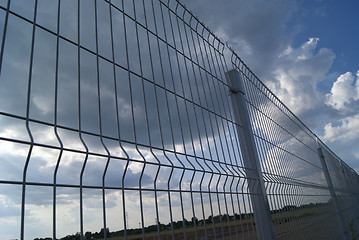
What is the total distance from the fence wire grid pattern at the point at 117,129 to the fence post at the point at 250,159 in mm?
29

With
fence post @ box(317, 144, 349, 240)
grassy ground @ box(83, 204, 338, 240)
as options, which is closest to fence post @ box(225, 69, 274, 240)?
grassy ground @ box(83, 204, 338, 240)

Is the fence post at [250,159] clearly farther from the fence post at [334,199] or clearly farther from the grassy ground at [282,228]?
the fence post at [334,199]

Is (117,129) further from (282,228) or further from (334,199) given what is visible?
(334,199)

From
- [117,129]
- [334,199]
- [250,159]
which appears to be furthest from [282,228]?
[334,199]

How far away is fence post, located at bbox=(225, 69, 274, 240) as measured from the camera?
350cm

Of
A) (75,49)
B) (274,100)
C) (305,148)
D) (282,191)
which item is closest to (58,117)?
(75,49)

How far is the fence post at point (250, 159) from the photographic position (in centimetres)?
350

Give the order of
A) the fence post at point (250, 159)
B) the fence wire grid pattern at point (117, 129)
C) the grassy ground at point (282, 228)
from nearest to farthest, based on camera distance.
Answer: the fence wire grid pattern at point (117, 129), the grassy ground at point (282, 228), the fence post at point (250, 159)

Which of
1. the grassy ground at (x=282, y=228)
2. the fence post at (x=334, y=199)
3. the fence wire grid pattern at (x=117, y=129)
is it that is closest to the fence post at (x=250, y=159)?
the fence wire grid pattern at (x=117, y=129)

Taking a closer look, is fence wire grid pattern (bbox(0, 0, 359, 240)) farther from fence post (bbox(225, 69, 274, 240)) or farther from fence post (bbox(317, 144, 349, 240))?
fence post (bbox(317, 144, 349, 240))

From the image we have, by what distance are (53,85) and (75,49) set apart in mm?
335

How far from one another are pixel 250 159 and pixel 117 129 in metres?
2.47

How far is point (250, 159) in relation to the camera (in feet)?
12.5

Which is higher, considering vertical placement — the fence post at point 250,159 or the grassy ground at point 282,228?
the fence post at point 250,159
